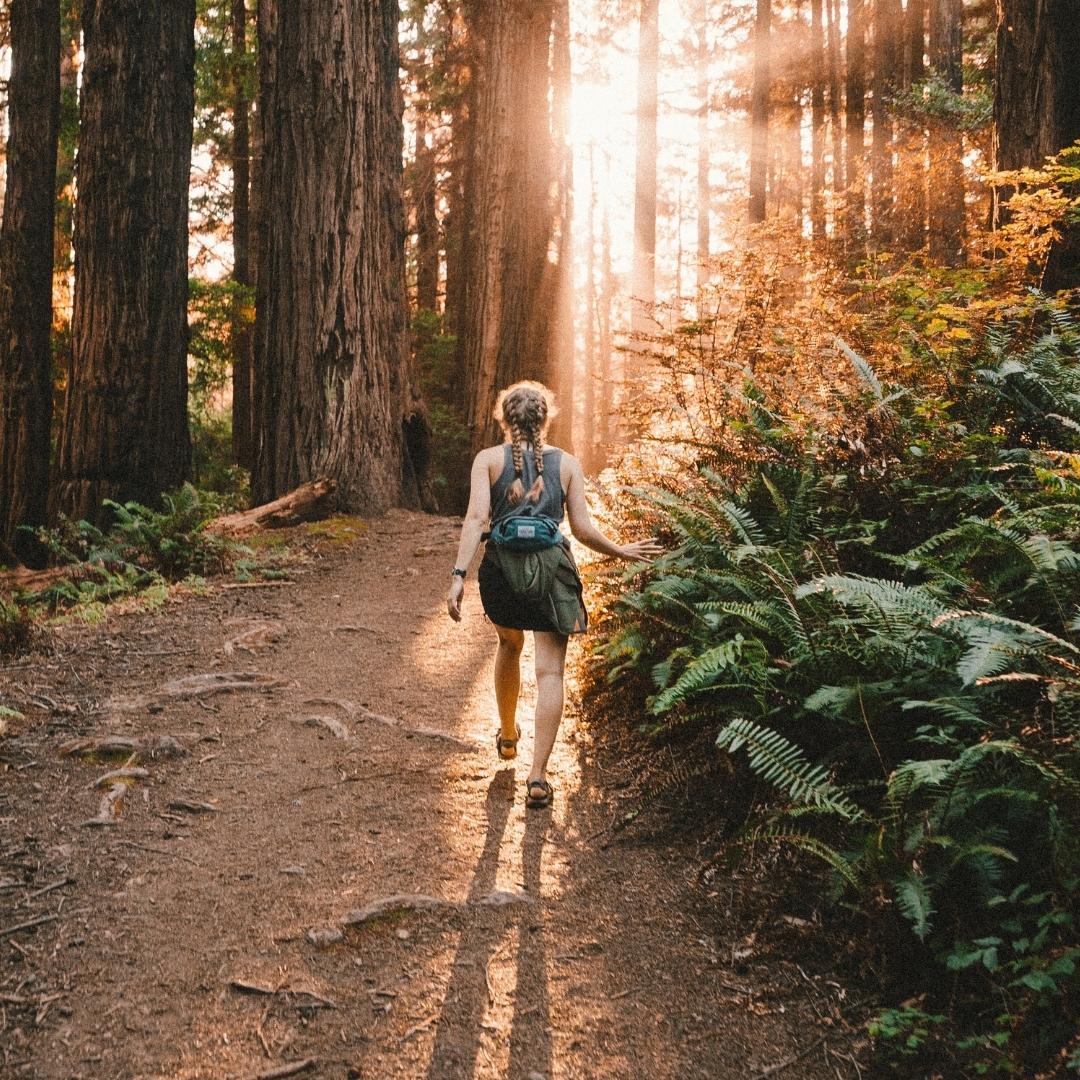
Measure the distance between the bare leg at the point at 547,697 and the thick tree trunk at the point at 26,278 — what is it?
10074mm

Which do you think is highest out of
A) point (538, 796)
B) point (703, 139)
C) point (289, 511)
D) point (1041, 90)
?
point (703, 139)

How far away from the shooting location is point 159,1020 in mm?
3145

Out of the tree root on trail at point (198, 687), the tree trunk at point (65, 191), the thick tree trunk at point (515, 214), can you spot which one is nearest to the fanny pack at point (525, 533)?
the tree root on trail at point (198, 687)

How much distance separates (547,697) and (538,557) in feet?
2.44

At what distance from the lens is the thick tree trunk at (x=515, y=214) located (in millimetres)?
14414

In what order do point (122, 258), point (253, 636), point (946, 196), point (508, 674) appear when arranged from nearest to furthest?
point (508, 674) → point (253, 636) → point (122, 258) → point (946, 196)

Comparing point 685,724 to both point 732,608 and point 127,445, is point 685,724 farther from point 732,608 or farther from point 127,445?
point 127,445

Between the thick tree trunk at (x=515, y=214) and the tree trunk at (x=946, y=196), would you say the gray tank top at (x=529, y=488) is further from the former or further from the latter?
the tree trunk at (x=946, y=196)

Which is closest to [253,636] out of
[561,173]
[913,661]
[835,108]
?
[913,661]

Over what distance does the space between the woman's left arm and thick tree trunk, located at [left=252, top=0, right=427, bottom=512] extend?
6451 millimetres

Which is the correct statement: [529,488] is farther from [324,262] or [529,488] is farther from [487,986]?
[324,262]

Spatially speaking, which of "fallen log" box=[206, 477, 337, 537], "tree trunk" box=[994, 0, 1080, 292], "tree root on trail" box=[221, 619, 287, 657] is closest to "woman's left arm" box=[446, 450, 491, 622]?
"tree root on trail" box=[221, 619, 287, 657]

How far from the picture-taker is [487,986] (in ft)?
11.2

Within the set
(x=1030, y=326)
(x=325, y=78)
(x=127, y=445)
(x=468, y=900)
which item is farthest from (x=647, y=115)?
(x=468, y=900)
